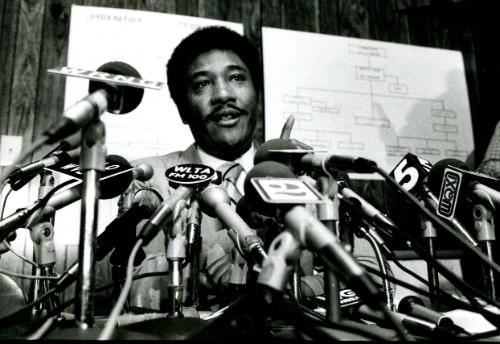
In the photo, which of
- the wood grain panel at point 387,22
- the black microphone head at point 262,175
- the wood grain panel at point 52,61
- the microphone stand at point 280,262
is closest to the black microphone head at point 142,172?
the black microphone head at point 262,175

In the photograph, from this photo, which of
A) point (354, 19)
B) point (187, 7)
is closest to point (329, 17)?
point (354, 19)

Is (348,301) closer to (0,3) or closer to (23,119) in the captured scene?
(23,119)

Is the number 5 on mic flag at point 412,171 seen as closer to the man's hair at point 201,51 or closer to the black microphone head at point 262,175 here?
the black microphone head at point 262,175

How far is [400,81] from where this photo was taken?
2389 millimetres

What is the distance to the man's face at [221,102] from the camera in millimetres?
1798

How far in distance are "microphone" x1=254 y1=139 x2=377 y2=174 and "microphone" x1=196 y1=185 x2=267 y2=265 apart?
0.10 meters

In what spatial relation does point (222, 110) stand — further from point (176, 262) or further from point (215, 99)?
point (176, 262)

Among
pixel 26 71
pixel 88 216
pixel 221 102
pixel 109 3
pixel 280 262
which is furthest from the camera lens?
pixel 109 3

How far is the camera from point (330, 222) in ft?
2.49

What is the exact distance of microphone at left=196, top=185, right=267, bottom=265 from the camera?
74 centimetres

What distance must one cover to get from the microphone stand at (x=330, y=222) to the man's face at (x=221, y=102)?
1.04m

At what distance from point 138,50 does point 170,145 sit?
428mm

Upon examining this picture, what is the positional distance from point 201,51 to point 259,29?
0.51 meters

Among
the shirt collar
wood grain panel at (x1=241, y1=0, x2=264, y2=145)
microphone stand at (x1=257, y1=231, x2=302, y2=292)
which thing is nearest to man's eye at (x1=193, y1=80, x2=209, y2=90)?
the shirt collar
